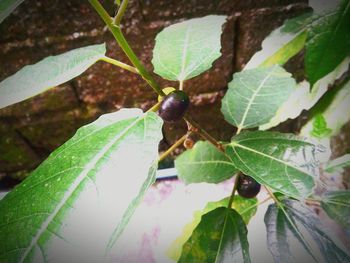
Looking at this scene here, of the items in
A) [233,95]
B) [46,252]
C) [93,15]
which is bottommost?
[233,95]

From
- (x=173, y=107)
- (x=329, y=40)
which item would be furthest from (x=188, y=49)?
(x=329, y=40)

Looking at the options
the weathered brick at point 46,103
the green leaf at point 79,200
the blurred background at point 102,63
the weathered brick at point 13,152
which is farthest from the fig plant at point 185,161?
the weathered brick at point 13,152

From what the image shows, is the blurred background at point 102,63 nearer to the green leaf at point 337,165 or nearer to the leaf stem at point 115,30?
the green leaf at point 337,165

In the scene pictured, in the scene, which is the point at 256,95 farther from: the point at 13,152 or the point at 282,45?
the point at 13,152

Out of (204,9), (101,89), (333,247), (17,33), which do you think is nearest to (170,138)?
(101,89)

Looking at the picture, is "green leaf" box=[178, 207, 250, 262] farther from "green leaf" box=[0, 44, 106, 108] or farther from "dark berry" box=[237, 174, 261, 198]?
"green leaf" box=[0, 44, 106, 108]

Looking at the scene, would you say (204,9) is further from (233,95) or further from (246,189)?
(246,189)
